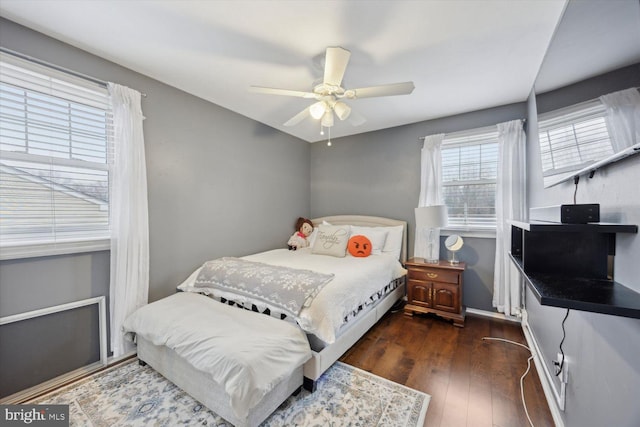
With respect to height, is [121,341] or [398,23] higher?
[398,23]

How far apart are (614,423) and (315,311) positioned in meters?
1.35

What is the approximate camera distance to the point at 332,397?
1.65 meters

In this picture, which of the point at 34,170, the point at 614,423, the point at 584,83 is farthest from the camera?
the point at 34,170

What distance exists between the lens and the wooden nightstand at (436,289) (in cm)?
268

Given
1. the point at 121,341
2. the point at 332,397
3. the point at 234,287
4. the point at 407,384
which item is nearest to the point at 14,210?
the point at 121,341

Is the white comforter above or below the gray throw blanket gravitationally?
below

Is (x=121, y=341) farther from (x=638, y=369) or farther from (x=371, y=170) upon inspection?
(x=371, y=170)

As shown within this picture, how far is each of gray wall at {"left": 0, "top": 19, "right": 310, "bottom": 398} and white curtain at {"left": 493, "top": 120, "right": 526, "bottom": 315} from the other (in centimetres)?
279

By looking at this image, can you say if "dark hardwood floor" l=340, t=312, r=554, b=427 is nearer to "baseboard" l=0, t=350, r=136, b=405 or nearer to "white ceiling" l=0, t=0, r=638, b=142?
"baseboard" l=0, t=350, r=136, b=405

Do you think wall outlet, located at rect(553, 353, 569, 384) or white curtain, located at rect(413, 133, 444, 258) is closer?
wall outlet, located at rect(553, 353, 569, 384)

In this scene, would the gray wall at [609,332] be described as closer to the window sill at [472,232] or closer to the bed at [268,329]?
the bed at [268,329]

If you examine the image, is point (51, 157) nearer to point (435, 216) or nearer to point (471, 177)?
point (435, 216)

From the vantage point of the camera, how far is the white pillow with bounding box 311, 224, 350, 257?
3043mm

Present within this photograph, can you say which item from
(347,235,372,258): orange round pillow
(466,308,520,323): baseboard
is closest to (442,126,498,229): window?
(466,308,520,323): baseboard
